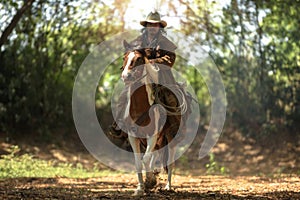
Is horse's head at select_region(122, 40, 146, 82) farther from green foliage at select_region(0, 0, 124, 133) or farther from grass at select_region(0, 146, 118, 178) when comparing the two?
green foliage at select_region(0, 0, 124, 133)

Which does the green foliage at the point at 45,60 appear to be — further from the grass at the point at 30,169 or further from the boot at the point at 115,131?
the boot at the point at 115,131

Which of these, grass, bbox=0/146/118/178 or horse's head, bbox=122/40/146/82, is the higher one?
horse's head, bbox=122/40/146/82

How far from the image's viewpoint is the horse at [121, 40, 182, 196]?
746 centimetres

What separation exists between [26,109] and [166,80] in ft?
36.1

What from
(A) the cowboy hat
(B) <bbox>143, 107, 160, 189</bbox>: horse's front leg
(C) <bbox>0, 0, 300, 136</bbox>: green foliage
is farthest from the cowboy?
(C) <bbox>0, 0, 300, 136</bbox>: green foliage

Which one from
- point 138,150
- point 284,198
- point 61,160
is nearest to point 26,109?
point 61,160

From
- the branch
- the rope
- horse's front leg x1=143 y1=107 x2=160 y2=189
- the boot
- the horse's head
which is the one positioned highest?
the branch

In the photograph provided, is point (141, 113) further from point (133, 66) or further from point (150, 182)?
point (150, 182)

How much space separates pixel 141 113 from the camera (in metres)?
7.66

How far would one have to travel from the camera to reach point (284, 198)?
667 centimetres

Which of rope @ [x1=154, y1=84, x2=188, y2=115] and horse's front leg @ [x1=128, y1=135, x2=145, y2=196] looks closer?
horse's front leg @ [x1=128, y1=135, x2=145, y2=196]

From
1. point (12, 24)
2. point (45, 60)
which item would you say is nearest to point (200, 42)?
point (45, 60)

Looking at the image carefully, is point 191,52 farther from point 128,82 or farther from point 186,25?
point 128,82

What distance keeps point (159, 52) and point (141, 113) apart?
0.92 m
